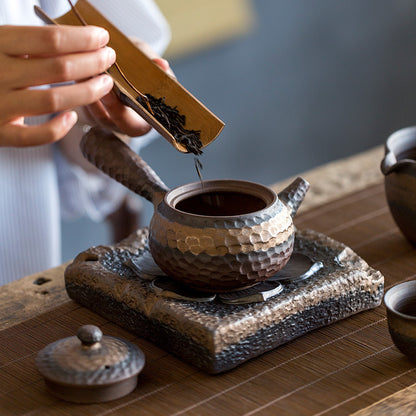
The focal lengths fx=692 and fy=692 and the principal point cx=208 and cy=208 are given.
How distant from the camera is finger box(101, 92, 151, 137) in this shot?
40.3 inches

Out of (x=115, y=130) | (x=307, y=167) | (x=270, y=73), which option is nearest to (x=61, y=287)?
(x=115, y=130)

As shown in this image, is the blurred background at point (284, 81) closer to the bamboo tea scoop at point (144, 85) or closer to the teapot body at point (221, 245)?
the bamboo tea scoop at point (144, 85)

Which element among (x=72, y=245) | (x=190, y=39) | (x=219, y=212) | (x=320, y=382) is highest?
(x=190, y=39)

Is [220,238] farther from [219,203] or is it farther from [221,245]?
[219,203]

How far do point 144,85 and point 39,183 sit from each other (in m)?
0.48

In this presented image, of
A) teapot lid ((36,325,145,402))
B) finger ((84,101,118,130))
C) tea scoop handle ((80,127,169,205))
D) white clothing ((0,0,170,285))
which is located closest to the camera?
teapot lid ((36,325,145,402))

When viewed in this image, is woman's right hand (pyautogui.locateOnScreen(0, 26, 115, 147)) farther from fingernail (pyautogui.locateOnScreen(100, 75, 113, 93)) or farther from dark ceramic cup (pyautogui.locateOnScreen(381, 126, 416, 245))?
dark ceramic cup (pyautogui.locateOnScreen(381, 126, 416, 245))

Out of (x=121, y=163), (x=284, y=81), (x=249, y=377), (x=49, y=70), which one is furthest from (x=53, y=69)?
(x=284, y=81)

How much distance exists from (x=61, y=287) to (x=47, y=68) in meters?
0.34

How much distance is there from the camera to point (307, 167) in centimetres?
321

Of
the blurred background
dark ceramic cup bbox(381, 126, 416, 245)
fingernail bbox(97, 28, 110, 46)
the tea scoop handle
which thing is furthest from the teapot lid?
the blurred background

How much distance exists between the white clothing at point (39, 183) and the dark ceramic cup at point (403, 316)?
0.84 m

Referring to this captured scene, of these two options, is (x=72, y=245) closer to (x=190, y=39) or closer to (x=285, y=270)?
(x=190, y=39)

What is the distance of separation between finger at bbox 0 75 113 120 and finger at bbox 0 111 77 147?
0.07ft
